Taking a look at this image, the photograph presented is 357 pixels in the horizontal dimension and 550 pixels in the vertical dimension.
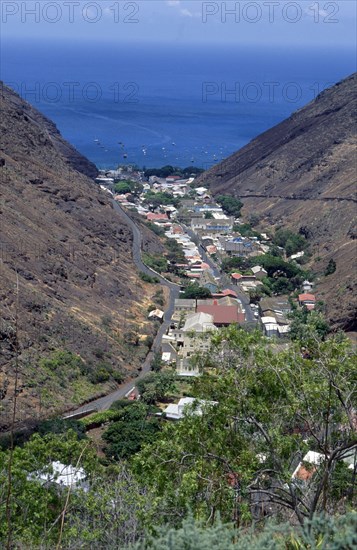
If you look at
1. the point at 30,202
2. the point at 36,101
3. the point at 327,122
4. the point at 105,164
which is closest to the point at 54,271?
the point at 30,202

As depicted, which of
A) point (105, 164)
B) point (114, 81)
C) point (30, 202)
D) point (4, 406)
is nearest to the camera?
point (4, 406)

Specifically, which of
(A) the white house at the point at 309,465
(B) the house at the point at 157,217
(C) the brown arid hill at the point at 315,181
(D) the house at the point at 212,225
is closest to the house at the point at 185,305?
(C) the brown arid hill at the point at 315,181

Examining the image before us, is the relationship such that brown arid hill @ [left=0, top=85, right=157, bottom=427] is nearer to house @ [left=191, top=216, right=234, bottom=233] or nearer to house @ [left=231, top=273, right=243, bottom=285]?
house @ [left=231, top=273, right=243, bottom=285]

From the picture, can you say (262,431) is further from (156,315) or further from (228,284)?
(228,284)

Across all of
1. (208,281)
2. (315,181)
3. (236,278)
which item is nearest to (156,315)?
(208,281)

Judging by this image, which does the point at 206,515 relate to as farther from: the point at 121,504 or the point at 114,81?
the point at 114,81
